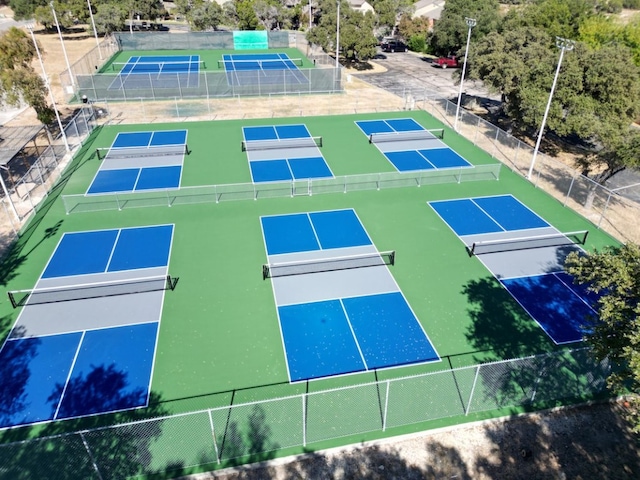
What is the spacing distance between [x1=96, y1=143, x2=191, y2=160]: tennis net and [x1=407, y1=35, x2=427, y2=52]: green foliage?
49.9 metres

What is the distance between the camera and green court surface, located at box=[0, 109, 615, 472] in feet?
42.9

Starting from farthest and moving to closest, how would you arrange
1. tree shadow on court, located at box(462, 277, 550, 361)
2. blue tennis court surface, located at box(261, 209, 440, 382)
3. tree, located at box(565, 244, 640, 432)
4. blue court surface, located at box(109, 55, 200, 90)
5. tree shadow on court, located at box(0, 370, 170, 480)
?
blue court surface, located at box(109, 55, 200, 90), tree shadow on court, located at box(462, 277, 550, 361), blue tennis court surface, located at box(261, 209, 440, 382), tree shadow on court, located at box(0, 370, 170, 480), tree, located at box(565, 244, 640, 432)

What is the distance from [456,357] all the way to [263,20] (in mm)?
73529

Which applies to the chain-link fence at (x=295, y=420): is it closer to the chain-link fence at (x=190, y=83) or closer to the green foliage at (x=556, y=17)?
the chain-link fence at (x=190, y=83)

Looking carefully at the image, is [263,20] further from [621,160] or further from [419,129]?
[621,160]

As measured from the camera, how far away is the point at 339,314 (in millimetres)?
15281

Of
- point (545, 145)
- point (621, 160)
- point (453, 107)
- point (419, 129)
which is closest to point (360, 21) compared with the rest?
point (453, 107)

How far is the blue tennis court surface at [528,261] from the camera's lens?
50.4 feet

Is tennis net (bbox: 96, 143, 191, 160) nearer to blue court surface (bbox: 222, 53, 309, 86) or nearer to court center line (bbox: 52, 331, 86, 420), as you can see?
blue court surface (bbox: 222, 53, 309, 86)

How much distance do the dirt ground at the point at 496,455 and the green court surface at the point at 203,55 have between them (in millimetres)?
47082

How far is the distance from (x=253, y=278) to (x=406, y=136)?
18.4 meters

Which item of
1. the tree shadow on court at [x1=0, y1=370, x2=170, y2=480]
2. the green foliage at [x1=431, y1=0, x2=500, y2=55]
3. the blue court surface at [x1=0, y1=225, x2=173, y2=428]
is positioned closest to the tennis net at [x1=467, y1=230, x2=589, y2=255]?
the blue court surface at [x1=0, y1=225, x2=173, y2=428]

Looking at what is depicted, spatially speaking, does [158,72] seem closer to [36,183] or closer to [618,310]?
[36,183]

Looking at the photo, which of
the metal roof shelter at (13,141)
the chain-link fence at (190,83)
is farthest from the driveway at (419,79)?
the metal roof shelter at (13,141)
